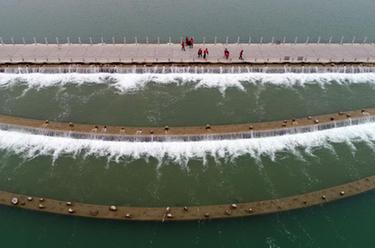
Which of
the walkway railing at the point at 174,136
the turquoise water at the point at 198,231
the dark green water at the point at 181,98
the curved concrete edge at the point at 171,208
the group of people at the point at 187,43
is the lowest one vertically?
the turquoise water at the point at 198,231

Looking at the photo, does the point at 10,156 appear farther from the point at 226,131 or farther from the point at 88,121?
the point at 226,131

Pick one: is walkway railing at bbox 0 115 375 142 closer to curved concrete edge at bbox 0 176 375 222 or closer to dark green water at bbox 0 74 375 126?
dark green water at bbox 0 74 375 126

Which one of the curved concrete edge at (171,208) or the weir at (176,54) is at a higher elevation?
the weir at (176,54)

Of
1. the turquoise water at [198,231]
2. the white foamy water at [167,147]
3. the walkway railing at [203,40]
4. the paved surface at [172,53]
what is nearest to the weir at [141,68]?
the paved surface at [172,53]

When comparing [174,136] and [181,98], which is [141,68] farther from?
[174,136]

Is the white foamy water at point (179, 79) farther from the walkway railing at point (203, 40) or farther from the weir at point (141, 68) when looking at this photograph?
the walkway railing at point (203, 40)

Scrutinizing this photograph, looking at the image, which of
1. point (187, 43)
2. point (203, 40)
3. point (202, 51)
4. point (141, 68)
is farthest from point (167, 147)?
point (203, 40)

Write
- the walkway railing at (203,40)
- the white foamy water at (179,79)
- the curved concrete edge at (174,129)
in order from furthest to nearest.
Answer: the walkway railing at (203,40)
the white foamy water at (179,79)
the curved concrete edge at (174,129)

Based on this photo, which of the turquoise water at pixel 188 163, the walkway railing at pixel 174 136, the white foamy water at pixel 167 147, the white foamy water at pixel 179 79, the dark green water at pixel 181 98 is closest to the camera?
the turquoise water at pixel 188 163
